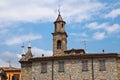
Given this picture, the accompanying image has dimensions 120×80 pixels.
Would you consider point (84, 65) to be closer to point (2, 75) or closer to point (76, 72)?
point (76, 72)

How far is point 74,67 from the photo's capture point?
53.9 meters

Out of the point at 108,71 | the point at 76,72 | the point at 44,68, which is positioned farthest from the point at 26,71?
the point at 108,71

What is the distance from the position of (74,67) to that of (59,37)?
37.6ft

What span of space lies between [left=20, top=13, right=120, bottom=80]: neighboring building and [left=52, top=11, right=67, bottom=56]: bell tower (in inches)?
200

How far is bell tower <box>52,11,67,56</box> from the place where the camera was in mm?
62619

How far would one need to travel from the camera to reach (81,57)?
53.7 metres

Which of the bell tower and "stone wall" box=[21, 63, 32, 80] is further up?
the bell tower

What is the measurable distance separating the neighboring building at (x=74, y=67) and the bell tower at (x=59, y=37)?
508cm

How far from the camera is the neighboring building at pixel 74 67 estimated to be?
173 feet

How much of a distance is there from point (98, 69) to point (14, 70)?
23.2 meters

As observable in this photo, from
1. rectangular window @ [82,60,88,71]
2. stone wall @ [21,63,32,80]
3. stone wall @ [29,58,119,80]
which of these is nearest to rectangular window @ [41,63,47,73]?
stone wall @ [29,58,119,80]

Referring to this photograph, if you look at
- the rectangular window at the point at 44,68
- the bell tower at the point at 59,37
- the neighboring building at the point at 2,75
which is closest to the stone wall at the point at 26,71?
the rectangular window at the point at 44,68

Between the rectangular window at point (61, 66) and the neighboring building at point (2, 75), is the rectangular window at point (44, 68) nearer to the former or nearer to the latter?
the rectangular window at point (61, 66)

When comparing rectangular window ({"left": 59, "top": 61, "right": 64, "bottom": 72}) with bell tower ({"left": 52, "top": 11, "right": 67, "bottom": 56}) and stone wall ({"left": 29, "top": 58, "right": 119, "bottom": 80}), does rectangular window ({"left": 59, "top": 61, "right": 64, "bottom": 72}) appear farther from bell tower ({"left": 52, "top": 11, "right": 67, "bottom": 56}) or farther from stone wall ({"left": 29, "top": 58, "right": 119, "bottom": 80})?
bell tower ({"left": 52, "top": 11, "right": 67, "bottom": 56})
